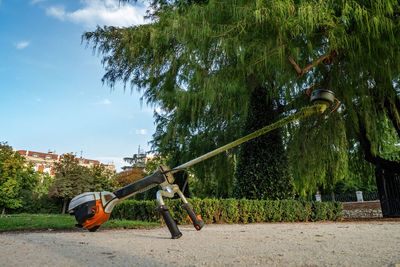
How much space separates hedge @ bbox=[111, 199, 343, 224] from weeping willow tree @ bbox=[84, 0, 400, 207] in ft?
3.05

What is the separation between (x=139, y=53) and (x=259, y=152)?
150 inches

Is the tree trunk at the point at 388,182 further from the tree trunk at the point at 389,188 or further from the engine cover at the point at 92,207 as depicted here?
the engine cover at the point at 92,207

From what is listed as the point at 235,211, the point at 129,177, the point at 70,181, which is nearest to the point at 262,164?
the point at 235,211

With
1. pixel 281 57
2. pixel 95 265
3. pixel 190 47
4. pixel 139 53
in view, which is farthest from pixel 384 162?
pixel 95 265

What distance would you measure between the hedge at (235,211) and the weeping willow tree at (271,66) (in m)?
0.93

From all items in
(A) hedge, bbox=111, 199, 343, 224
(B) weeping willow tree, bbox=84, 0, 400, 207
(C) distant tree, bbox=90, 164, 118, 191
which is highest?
(B) weeping willow tree, bbox=84, 0, 400, 207

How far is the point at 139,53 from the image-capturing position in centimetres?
533

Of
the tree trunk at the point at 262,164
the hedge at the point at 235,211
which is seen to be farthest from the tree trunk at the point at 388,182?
the tree trunk at the point at 262,164

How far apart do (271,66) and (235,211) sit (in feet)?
9.88

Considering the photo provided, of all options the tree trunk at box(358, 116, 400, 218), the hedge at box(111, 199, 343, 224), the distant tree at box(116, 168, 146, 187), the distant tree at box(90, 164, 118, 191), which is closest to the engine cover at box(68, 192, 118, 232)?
the hedge at box(111, 199, 343, 224)

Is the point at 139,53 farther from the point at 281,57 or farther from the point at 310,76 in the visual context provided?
the point at 310,76

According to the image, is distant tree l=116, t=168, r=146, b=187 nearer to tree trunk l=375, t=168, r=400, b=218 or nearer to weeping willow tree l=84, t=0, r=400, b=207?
weeping willow tree l=84, t=0, r=400, b=207

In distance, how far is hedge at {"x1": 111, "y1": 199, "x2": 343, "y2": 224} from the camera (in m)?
5.07

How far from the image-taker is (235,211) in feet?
17.9
